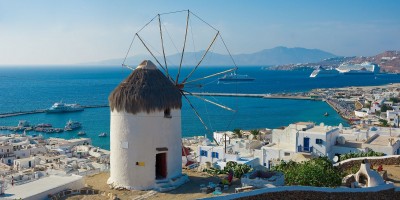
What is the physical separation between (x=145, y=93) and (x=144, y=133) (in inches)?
52.4

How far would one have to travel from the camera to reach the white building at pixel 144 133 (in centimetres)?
1445

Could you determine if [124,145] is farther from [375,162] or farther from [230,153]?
[230,153]

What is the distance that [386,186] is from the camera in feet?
39.1

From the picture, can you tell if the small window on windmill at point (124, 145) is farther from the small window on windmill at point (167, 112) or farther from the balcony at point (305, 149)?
the balcony at point (305, 149)

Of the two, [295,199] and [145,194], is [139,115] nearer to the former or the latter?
[145,194]

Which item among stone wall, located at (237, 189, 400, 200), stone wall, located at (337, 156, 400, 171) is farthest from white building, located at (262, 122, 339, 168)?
stone wall, located at (237, 189, 400, 200)

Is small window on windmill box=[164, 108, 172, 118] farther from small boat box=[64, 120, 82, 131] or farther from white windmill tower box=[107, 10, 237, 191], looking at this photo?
small boat box=[64, 120, 82, 131]

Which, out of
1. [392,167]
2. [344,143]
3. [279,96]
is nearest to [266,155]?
[344,143]

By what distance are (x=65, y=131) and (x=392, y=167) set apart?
193 feet

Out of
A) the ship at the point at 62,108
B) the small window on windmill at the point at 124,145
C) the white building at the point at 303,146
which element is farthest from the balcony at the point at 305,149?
the ship at the point at 62,108

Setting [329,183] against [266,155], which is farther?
[266,155]

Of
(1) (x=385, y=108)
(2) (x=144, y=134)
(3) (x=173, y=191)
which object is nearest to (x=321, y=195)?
(3) (x=173, y=191)

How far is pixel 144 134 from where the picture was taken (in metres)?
14.4

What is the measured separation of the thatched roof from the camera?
47.3 ft
